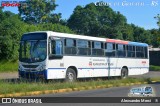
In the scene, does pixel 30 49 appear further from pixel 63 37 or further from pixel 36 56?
pixel 63 37

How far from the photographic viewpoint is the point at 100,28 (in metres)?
78.2

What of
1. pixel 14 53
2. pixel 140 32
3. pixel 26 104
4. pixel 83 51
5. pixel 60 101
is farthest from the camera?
pixel 140 32

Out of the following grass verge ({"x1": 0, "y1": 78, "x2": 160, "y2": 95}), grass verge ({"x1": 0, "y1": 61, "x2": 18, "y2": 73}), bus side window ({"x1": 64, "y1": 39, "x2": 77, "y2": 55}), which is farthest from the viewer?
grass verge ({"x1": 0, "y1": 61, "x2": 18, "y2": 73})

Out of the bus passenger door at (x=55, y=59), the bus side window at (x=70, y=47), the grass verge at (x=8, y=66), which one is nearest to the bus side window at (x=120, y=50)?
the bus side window at (x=70, y=47)

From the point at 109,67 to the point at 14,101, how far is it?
49.1 feet

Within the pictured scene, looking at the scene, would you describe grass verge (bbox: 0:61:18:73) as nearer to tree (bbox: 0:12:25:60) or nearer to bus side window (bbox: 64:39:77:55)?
tree (bbox: 0:12:25:60)

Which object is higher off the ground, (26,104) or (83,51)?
(83,51)

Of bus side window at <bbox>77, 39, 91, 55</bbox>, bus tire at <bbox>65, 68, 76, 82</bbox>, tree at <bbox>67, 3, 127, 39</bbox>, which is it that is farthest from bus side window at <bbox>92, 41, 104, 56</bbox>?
tree at <bbox>67, 3, 127, 39</bbox>

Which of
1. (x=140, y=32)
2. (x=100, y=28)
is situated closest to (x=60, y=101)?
(x=100, y=28)

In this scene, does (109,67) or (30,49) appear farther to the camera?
(109,67)

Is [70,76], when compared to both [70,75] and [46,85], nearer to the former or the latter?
[70,75]

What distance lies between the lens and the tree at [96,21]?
78.3 m

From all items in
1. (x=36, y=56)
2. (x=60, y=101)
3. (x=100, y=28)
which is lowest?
(x=60, y=101)

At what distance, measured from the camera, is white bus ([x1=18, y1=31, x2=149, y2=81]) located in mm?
22484
